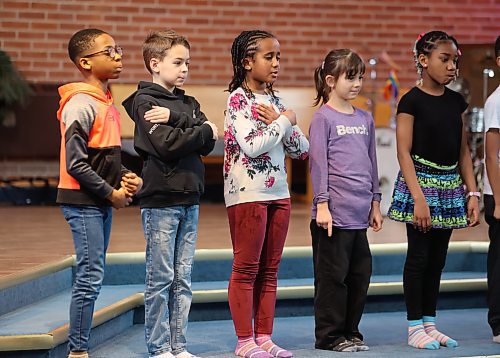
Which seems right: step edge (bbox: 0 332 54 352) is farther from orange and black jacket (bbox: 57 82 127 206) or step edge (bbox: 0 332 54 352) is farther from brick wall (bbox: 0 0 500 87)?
brick wall (bbox: 0 0 500 87)

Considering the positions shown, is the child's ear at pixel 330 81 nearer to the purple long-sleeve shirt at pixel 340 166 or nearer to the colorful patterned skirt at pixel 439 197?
the purple long-sleeve shirt at pixel 340 166

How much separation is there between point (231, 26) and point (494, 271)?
410cm

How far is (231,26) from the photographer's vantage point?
23.2ft

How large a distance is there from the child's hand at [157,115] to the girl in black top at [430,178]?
0.91 metres

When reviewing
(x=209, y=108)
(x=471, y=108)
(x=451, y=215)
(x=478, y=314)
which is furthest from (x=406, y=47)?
(x=451, y=215)

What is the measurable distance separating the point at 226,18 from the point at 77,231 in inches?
175

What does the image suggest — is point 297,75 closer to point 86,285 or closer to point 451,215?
point 451,215

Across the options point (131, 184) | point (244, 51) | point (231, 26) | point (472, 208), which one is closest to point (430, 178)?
point (472, 208)

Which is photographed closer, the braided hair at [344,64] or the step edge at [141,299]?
the step edge at [141,299]

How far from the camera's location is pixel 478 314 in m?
4.05

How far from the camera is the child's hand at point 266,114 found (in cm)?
307

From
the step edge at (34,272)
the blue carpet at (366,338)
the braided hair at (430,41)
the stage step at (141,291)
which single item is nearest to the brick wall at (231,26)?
the stage step at (141,291)

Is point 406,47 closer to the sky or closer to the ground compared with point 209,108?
closer to the sky

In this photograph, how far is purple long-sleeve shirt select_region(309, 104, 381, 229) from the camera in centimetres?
319
